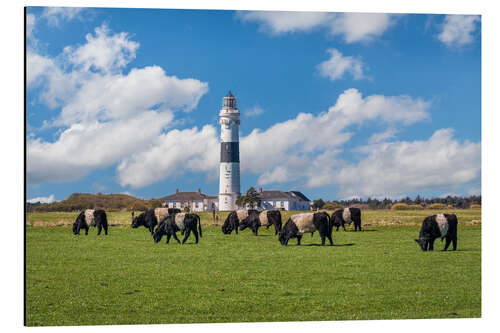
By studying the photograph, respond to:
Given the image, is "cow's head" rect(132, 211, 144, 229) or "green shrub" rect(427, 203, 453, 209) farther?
"cow's head" rect(132, 211, 144, 229)

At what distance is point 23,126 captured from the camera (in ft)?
36.8

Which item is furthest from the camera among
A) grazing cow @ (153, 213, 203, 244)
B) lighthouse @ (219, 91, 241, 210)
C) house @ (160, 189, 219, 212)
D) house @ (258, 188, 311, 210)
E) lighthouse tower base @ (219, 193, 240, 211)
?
lighthouse tower base @ (219, 193, 240, 211)

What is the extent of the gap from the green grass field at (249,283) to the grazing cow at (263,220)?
695cm

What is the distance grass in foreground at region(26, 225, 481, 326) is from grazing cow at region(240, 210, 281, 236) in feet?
24.5

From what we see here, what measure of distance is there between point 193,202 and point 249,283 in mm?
17608

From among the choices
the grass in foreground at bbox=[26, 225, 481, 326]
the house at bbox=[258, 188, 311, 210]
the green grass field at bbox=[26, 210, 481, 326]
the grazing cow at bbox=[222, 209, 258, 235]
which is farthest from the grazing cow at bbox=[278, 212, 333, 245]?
the grazing cow at bbox=[222, 209, 258, 235]

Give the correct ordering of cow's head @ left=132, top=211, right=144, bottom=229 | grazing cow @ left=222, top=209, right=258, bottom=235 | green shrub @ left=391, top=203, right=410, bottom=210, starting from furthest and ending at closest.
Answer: grazing cow @ left=222, top=209, right=258, bottom=235
cow's head @ left=132, top=211, right=144, bottom=229
green shrub @ left=391, top=203, right=410, bottom=210

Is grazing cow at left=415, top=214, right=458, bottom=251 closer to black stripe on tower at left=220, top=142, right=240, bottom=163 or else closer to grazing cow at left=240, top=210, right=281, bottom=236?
grazing cow at left=240, top=210, right=281, bottom=236

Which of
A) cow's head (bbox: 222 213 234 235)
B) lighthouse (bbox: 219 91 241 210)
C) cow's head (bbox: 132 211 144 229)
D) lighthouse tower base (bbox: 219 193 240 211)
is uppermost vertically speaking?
lighthouse (bbox: 219 91 241 210)

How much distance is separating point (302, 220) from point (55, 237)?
9.19 metres

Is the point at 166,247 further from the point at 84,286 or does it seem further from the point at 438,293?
the point at 438,293

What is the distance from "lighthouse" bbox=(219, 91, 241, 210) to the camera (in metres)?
22.6
